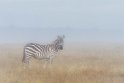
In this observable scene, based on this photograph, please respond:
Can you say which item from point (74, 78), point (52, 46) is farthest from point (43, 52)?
point (74, 78)

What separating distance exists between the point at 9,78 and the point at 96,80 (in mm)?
2982

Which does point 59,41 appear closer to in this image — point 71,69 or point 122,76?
point 71,69

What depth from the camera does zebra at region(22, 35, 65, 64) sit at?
1995cm

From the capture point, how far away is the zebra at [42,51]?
20.0 meters

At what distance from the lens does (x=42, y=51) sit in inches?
794

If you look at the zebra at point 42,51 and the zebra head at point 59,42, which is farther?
the zebra head at point 59,42

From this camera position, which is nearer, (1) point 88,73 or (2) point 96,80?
(2) point 96,80

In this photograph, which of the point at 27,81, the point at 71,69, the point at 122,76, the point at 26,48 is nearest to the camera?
the point at 27,81

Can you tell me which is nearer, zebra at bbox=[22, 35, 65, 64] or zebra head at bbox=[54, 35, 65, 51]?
zebra at bbox=[22, 35, 65, 64]

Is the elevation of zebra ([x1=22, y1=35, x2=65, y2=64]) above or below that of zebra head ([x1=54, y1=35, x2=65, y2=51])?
below

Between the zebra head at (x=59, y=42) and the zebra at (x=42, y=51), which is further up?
the zebra head at (x=59, y=42)

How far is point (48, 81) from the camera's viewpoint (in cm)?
1418

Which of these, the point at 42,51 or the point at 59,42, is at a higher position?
the point at 59,42

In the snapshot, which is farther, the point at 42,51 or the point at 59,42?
the point at 59,42
